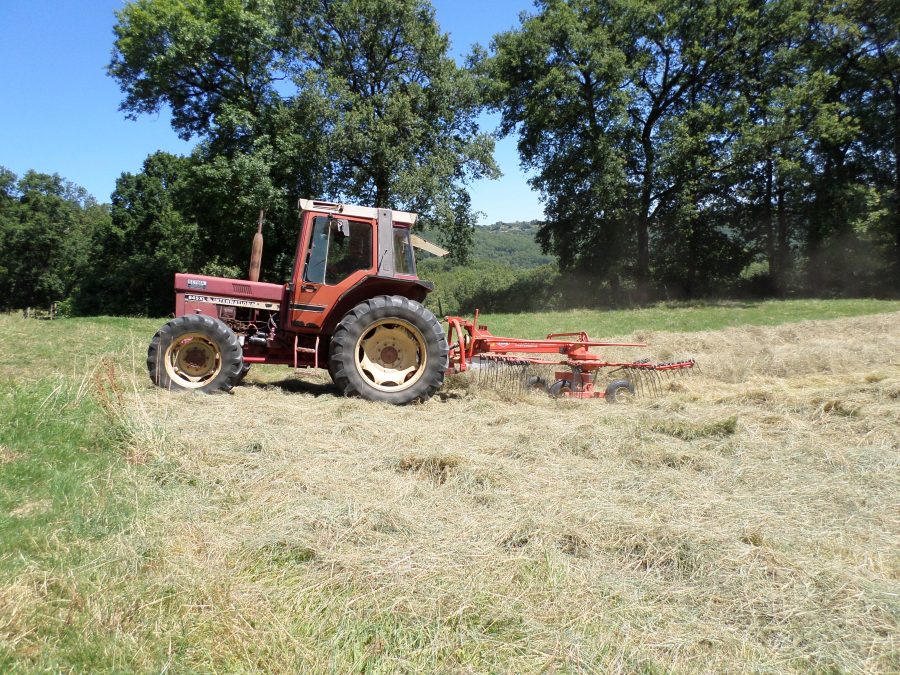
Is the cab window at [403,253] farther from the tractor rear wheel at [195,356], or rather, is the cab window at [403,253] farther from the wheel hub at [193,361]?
the wheel hub at [193,361]

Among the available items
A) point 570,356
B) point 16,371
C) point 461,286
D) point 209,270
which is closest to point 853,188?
point 461,286

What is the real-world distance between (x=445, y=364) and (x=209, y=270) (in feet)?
Result: 58.9

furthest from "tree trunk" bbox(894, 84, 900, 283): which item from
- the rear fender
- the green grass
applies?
the rear fender

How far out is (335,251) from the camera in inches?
250

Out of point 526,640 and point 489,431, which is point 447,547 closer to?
point 526,640

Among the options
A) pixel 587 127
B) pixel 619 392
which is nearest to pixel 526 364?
pixel 619 392

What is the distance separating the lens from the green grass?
49.0ft

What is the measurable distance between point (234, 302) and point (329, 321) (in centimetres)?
117

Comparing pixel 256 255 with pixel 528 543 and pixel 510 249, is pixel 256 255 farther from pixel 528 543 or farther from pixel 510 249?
pixel 510 249

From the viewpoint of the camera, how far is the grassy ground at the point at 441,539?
199cm

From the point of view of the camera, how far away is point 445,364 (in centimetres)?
624

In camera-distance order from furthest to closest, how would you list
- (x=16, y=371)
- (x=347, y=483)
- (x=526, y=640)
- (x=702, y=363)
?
(x=702, y=363) < (x=16, y=371) < (x=347, y=483) < (x=526, y=640)

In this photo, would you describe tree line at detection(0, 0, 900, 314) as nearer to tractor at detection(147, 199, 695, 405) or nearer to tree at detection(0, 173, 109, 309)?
tractor at detection(147, 199, 695, 405)

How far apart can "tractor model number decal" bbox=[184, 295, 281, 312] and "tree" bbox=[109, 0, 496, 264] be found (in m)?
12.7
